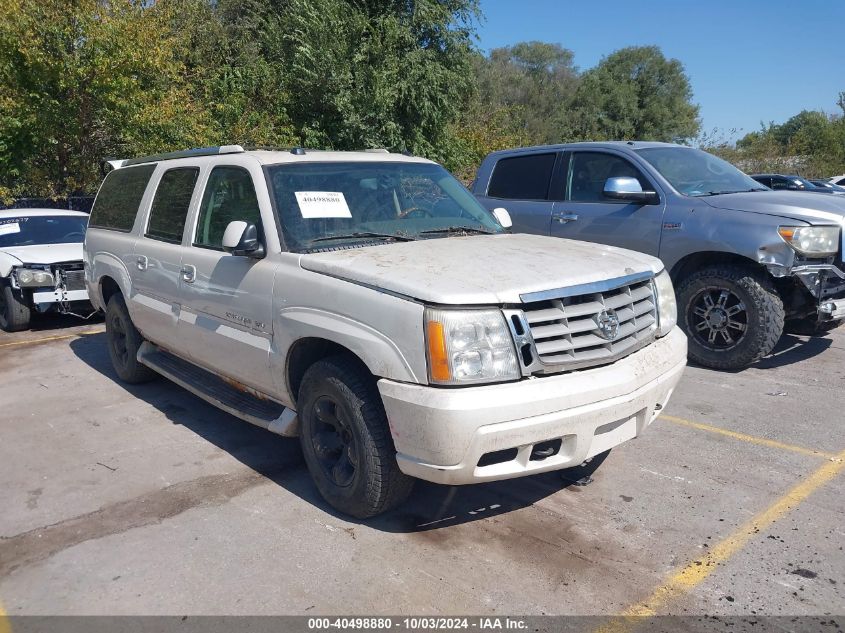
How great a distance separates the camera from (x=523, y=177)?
7730 mm

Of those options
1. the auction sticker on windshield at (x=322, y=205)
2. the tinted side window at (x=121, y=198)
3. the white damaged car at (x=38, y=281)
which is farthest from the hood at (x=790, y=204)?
the white damaged car at (x=38, y=281)

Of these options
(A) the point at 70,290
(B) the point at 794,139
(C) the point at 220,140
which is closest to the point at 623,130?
(B) the point at 794,139

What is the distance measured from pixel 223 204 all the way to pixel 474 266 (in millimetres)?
1952

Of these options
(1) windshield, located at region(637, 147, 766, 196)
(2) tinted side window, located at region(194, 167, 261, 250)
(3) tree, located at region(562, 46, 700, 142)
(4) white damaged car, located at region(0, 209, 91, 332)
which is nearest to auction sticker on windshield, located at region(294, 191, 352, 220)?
(2) tinted side window, located at region(194, 167, 261, 250)

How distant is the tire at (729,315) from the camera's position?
19.0 feet

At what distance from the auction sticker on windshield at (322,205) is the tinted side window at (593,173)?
353 centimetres

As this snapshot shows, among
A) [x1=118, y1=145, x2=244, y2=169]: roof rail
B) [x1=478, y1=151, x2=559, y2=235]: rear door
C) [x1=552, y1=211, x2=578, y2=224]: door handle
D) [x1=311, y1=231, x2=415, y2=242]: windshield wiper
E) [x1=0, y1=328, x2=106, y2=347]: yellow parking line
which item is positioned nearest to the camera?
[x1=311, y1=231, x2=415, y2=242]: windshield wiper

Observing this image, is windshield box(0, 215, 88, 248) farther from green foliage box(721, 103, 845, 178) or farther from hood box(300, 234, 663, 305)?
green foliage box(721, 103, 845, 178)

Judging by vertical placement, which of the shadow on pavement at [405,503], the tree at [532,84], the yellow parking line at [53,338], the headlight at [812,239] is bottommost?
the shadow on pavement at [405,503]

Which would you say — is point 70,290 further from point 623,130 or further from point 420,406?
point 623,130

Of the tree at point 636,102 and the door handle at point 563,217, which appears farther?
the tree at point 636,102

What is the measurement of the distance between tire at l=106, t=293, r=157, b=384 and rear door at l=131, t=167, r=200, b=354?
0.94ft

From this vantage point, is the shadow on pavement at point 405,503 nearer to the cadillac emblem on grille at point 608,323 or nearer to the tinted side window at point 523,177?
the cadillac emblem on grille at point 608,323

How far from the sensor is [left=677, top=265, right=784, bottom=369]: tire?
19.0 feet
